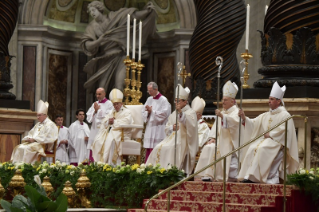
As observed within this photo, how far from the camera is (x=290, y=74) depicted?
11.4m

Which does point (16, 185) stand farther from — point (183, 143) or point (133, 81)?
point (133, 81)

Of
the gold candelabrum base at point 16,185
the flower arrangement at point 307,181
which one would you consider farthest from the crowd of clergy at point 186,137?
the gold candelabrum base at point 16,185

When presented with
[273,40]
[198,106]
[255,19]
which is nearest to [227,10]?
[198,106]

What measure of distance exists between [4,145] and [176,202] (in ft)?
20.5

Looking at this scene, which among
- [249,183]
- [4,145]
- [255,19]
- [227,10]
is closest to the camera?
[249,183]

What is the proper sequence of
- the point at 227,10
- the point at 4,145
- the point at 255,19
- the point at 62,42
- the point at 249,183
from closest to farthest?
the point at 249,183, the point at 227,10, the point at 4,145, the point at 255,19, the point at 62,42

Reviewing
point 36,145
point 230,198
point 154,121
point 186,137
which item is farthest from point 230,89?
point 36,145

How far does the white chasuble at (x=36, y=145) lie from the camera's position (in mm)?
14172

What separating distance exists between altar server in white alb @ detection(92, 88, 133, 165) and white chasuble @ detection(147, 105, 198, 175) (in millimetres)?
1492

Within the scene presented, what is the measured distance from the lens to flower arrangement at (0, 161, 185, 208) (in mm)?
10469

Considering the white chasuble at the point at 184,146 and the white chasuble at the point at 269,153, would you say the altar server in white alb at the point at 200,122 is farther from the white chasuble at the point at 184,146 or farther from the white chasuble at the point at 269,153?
the white chasuble at the point at 269,153

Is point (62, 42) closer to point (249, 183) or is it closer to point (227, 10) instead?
point (227, 10)

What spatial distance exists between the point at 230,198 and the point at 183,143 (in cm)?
277

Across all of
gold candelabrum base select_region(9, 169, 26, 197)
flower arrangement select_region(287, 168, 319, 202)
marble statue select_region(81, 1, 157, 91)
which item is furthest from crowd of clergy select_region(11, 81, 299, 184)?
marble statue select_region(81, 1, 157, 91)
